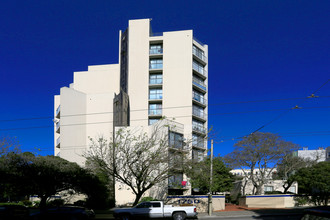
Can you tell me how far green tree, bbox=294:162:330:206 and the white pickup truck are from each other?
17.1m

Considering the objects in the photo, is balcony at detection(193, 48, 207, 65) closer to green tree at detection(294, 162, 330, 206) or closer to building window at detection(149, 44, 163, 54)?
building window at detection(149, 44, 163, 54)

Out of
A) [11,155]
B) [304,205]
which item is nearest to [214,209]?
[304,205]

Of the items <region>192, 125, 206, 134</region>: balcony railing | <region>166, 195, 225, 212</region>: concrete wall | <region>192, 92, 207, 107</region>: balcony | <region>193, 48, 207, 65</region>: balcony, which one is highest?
<region>193, 48, 207, 65</region>: balcony

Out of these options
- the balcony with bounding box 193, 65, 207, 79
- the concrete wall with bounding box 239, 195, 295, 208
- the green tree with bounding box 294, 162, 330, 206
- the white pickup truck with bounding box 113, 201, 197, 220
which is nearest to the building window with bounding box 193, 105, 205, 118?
the balcony with bounding box 193, 65, 207, 79

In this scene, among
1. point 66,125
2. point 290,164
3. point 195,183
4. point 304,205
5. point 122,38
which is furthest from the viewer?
point 122,38

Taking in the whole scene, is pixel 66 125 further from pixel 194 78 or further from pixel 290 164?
pixel 290 164

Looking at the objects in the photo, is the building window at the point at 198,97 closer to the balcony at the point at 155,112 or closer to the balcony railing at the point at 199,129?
the balcony railing at the point at 199,129

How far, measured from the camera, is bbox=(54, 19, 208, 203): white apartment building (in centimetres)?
4059

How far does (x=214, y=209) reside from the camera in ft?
91.5

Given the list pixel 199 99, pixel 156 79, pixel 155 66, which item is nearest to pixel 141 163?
pixel 156 79

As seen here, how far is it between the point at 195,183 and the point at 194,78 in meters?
21.2

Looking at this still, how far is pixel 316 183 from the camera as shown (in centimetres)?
2866

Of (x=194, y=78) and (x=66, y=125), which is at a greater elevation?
(x=194, y=78)

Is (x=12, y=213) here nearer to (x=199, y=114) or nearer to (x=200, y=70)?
(x=199, y=114)
